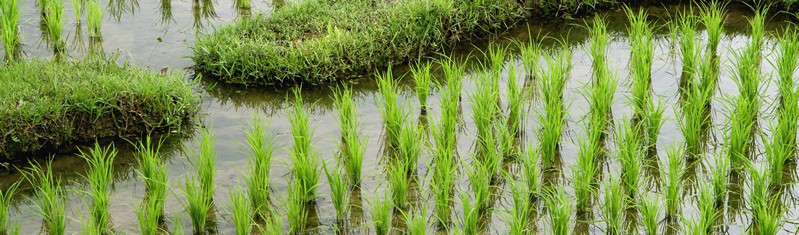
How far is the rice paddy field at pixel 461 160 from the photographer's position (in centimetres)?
401

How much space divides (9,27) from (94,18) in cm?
54

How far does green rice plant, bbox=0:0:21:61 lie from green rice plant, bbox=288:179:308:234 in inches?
90.5

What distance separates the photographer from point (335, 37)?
5750mm

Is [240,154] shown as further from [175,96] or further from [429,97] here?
[429,97]

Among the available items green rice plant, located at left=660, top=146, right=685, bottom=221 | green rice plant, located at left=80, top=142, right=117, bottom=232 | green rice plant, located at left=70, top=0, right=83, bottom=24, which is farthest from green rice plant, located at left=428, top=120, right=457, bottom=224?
green rice plant, located at left=70, top=0, right=83, bottom=24

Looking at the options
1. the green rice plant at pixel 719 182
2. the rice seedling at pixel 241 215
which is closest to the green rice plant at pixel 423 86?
the rice seedling at pixel 241 215

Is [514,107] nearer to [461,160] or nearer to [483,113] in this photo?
[483,113]

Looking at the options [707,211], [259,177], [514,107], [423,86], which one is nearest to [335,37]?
[423,86]

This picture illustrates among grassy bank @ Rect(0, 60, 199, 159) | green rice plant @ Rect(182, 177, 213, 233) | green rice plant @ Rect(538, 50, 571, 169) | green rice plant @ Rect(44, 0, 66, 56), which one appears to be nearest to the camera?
green rice plant @ Rect(182, 177, 213, 233)

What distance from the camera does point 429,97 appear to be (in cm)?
546

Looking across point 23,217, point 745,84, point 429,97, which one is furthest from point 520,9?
point 23,217

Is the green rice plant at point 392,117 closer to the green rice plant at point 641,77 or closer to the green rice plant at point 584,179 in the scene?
the green rice plant at point 584,179

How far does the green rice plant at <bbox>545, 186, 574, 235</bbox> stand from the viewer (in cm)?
376

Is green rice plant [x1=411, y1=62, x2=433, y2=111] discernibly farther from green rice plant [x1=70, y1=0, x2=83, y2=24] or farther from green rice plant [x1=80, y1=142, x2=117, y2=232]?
green rice plant [x1=70, y1=0, x2=83, y2=24]
